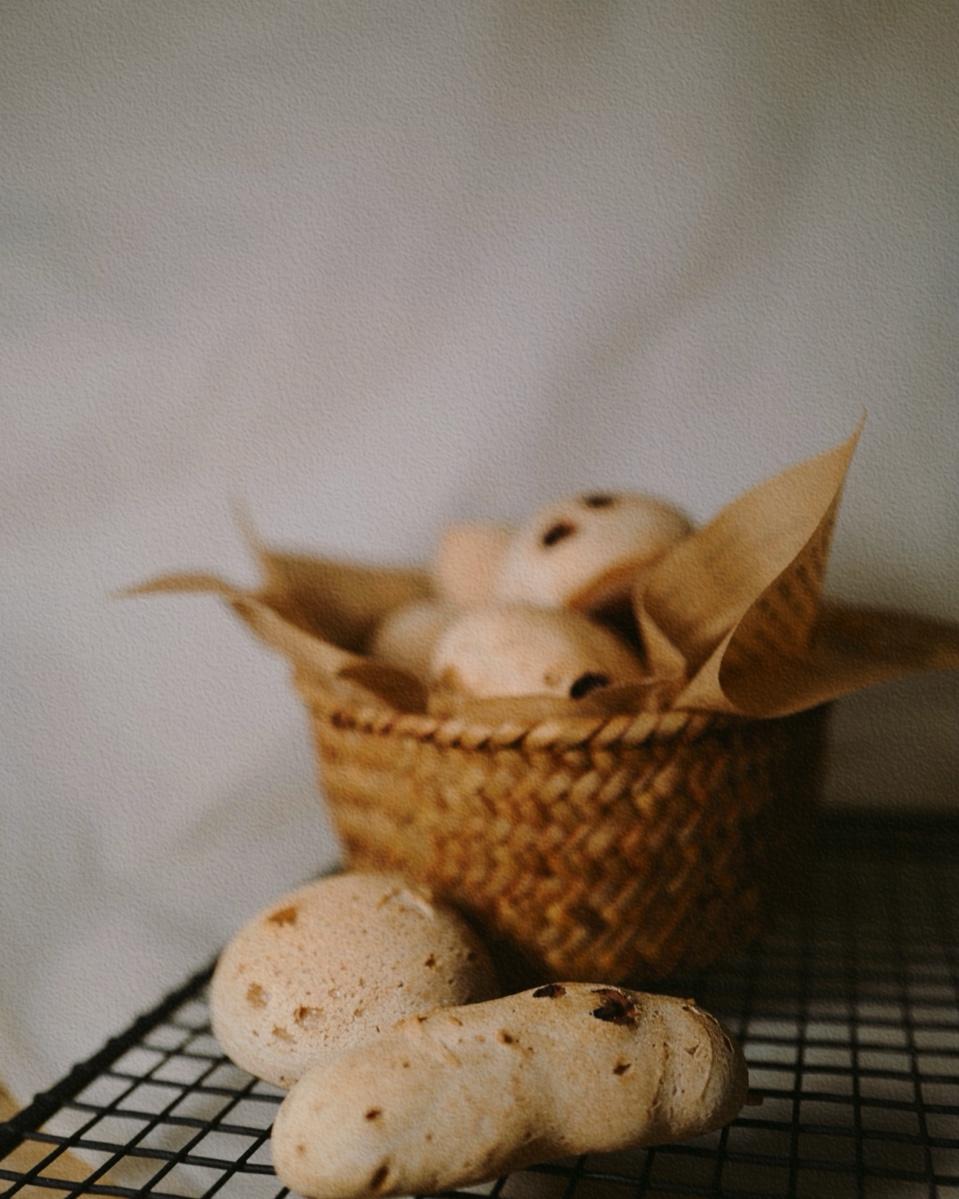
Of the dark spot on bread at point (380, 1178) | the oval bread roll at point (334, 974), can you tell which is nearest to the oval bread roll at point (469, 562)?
the oval bread roll at point (334, 974)

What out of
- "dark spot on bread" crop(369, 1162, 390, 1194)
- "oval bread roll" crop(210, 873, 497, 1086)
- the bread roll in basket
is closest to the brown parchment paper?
the bread roll in basket

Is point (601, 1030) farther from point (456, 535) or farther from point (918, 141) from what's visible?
point (918, 141)

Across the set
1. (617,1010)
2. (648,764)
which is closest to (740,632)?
(648,764)

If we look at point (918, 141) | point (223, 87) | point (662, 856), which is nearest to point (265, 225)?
point (223, 87)

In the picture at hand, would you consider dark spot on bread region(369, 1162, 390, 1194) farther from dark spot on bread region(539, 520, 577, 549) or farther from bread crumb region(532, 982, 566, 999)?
dark spot on bread region(539, 520, 577, 549)

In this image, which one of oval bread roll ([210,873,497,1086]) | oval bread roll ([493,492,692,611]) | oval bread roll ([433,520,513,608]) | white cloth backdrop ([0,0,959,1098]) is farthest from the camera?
white cloth backdrop ([0,0,959,1098])

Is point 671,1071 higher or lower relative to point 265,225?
lower

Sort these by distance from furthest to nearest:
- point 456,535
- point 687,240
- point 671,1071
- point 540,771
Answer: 1. point 687,240
2. point 456,535
3. point 540,771
4. point 671,1071
